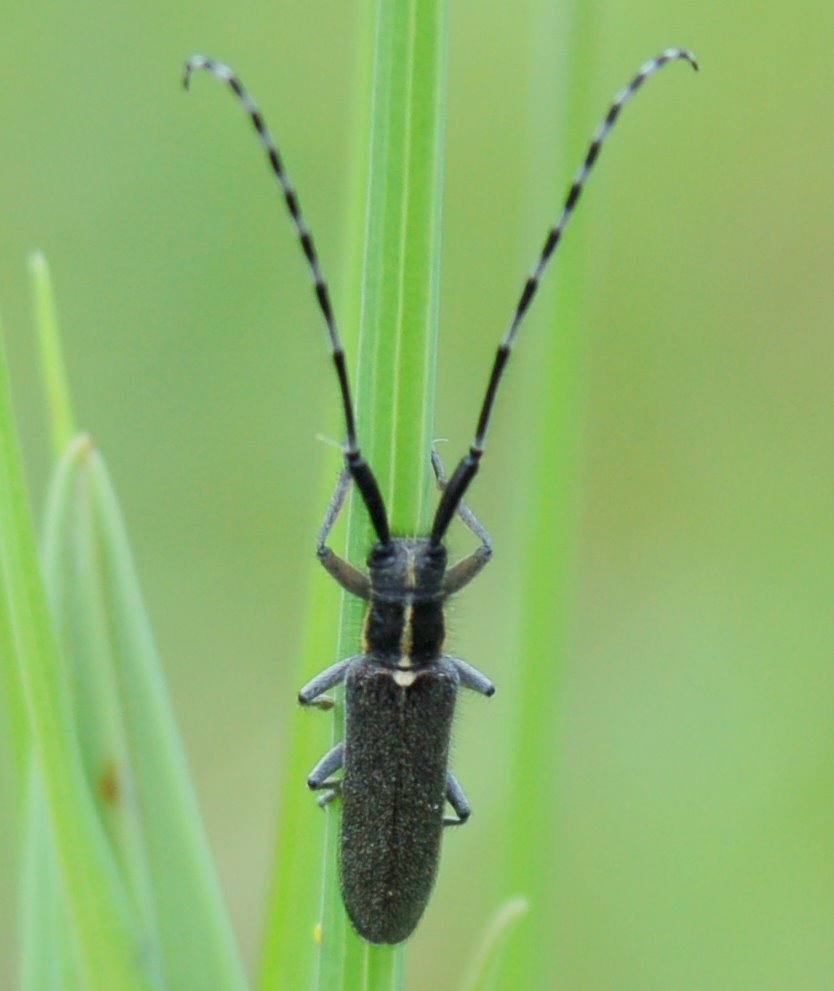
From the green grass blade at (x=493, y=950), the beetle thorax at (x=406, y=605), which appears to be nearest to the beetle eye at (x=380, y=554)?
the beetle thorax at (x=406, y=605)

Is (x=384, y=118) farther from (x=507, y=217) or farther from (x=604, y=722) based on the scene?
(x=507, y=217)

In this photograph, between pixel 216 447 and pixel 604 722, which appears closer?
pixel 604 722

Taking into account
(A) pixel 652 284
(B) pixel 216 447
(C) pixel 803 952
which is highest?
(A) pixel 652 284

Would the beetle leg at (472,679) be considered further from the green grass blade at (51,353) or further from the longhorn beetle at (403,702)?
the green grass blade at (51,353)

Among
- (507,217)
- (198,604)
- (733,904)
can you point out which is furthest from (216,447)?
(733,904)

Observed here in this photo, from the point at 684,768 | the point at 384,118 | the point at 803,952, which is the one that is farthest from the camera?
the point at 684,768

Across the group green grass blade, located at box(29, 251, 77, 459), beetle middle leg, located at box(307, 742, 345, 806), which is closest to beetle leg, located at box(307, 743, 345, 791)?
beetle middle leg, located at box(307, 742, 345, 806)

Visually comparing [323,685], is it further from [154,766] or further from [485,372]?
[485,372]

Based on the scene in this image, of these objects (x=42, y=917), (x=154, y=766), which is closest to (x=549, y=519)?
(x=154, y=766)
